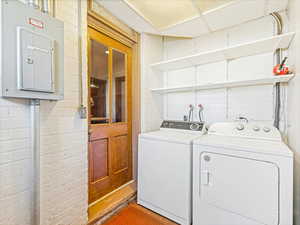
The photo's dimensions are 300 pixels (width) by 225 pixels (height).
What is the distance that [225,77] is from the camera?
2.15m

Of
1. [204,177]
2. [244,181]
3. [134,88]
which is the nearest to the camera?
[244,181]

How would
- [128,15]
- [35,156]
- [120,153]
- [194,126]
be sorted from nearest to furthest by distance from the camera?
[35,156] → [128,15] → [194,126] → [120,153]

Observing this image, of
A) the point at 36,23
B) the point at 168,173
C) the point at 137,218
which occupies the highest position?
the point at 36,23

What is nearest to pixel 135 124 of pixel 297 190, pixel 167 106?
pixel 167 106

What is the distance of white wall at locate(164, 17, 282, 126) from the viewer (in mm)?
1870

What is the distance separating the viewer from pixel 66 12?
54.6 inches

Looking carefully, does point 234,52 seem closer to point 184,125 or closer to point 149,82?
point 184,125

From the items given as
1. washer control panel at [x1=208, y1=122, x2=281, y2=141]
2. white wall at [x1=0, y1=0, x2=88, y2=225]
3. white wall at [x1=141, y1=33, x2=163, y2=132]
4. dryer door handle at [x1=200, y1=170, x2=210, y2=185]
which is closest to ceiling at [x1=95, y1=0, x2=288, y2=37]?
white wall at [x1=141, y1=33, x2=163, y2=132]

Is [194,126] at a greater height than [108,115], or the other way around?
[108,115]

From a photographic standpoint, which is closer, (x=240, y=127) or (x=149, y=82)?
(x=240, y=127)

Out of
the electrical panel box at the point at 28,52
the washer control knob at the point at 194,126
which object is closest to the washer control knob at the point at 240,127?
the washer control knob at the point at 194,126

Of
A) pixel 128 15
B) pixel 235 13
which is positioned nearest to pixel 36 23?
pixel 128 15

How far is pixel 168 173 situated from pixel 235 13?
2031 millimetres

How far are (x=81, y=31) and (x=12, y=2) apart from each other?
1.93 feet
